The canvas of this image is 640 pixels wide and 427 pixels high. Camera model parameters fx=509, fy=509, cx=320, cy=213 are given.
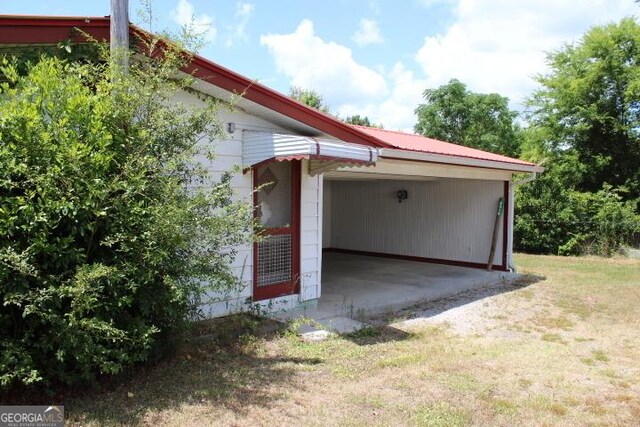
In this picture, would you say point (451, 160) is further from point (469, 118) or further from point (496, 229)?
point (469, 118)

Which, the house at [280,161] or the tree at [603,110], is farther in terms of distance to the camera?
the tree at [603,110]

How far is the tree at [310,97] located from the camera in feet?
99.9

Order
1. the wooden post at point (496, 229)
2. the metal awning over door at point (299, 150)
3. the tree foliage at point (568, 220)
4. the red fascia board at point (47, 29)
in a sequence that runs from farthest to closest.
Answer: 1. the tree foliage at point (568, 220)
2. the wooden post at point (496, 229)
3. the metal awning over door at point (299, 150)
4. the red fascia board at point (47, 29)

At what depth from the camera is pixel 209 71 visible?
5.61 meters

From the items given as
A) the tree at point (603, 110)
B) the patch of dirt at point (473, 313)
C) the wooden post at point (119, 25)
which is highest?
the tree at point (603, 110)

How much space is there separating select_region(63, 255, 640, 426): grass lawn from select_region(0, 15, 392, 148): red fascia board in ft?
8.64

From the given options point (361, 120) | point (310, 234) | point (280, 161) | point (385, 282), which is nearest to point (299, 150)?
point (280, 161)

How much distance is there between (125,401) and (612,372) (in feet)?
14.5

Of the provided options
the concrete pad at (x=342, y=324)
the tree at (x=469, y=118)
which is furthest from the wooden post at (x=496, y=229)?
the tree at (x=469, y=118)

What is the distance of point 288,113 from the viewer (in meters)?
6.51

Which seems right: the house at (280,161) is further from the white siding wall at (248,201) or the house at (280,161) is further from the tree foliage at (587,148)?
the tree foliage at (587,148)

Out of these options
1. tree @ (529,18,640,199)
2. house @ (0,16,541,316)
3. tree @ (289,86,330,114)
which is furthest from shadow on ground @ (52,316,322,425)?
tree @ (289,86,330,114)

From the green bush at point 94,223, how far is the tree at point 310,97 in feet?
86.9

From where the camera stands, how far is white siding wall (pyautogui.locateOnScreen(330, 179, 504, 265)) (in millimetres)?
12023
